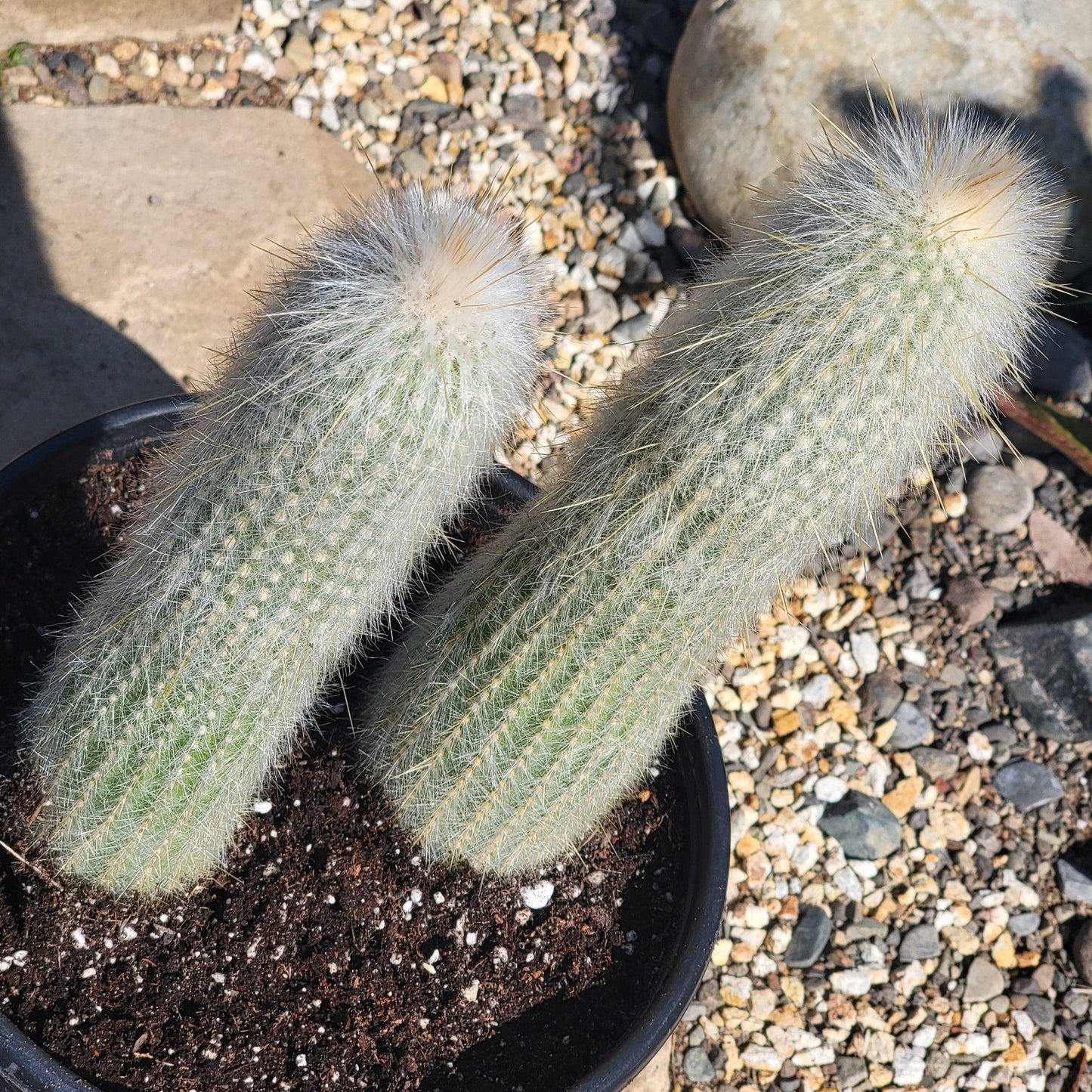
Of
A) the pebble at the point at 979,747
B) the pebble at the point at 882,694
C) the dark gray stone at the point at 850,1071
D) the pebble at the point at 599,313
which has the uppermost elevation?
the pebble at the point at 599,313

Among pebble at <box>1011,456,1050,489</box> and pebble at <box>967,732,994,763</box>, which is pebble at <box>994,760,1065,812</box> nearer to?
pebble at <box>967,732,994,763</box>

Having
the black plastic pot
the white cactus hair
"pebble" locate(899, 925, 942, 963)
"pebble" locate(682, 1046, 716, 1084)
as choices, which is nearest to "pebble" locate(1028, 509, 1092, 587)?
"pebble" locate(899, 925, 942, 963)

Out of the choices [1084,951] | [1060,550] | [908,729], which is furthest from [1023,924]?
[1060,550]

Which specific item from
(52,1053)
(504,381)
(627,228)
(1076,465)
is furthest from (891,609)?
(52,1053)

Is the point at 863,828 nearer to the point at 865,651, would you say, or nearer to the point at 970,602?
the point at 865,651

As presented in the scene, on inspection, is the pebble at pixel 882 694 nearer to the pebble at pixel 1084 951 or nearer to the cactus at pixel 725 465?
the pebble at pixel 1084 951

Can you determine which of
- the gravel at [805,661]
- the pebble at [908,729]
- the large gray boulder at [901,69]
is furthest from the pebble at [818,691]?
the large gray boulder at [901,69]

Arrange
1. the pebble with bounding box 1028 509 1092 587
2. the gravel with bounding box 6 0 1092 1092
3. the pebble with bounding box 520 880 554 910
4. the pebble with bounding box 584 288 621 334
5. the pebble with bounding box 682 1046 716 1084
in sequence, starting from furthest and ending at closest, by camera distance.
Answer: the pebble with bounding box 584 288 621 334 < the pebble with bounding box 1028 509 1092 587 < the gravel with bounding box 6 0 1092 1092 < the pebble with bounding box 682 1046 716 1084 < the pebble with bounding box 520 880 554 910
